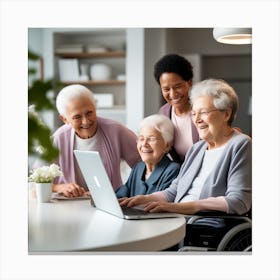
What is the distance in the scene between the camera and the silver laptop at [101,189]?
2600 millimetres

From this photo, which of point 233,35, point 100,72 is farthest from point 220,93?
point 100,72

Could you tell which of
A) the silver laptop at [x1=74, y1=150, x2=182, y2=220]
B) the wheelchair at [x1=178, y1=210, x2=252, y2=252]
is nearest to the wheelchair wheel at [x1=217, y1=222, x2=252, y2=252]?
the wheelchair at [x1=178, y1=210, x2=252, y2=252]

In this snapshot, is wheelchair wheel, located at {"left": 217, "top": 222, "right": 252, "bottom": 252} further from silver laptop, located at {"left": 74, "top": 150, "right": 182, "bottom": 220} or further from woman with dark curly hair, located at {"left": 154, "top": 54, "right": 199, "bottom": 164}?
woman with dark curly hair, located at {"left": 154, "top": 54, "right": 199, "bottom": 164}

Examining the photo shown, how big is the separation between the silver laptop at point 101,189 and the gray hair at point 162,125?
0.37 m

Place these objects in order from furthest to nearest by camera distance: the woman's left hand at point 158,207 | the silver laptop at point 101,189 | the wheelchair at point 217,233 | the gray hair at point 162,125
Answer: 1. the gray hair at point 162,125
2. the wheelchair at point 217,233
3. the woman's left hand at point 158,207
4. the silver laptop at point 101,189

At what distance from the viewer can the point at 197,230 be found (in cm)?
282

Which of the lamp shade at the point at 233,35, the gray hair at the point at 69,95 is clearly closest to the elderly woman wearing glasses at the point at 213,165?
the lamp shade at the point at 233,35

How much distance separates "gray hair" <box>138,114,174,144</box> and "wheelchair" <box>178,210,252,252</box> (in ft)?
1.44

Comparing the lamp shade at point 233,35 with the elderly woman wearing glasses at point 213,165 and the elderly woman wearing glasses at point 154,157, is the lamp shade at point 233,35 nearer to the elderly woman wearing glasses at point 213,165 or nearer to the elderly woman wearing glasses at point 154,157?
the elderly woman wearing glasses at point 213,165

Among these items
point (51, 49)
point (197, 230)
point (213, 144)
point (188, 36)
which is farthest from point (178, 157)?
point (51, 49)

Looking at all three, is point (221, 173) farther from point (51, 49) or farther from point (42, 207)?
point (51, 49)

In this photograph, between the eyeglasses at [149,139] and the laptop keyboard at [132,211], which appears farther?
the eyeglasses at [149,139]

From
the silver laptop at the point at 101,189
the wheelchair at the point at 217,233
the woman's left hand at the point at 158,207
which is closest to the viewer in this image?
the silver laptop at the point at 101,189
